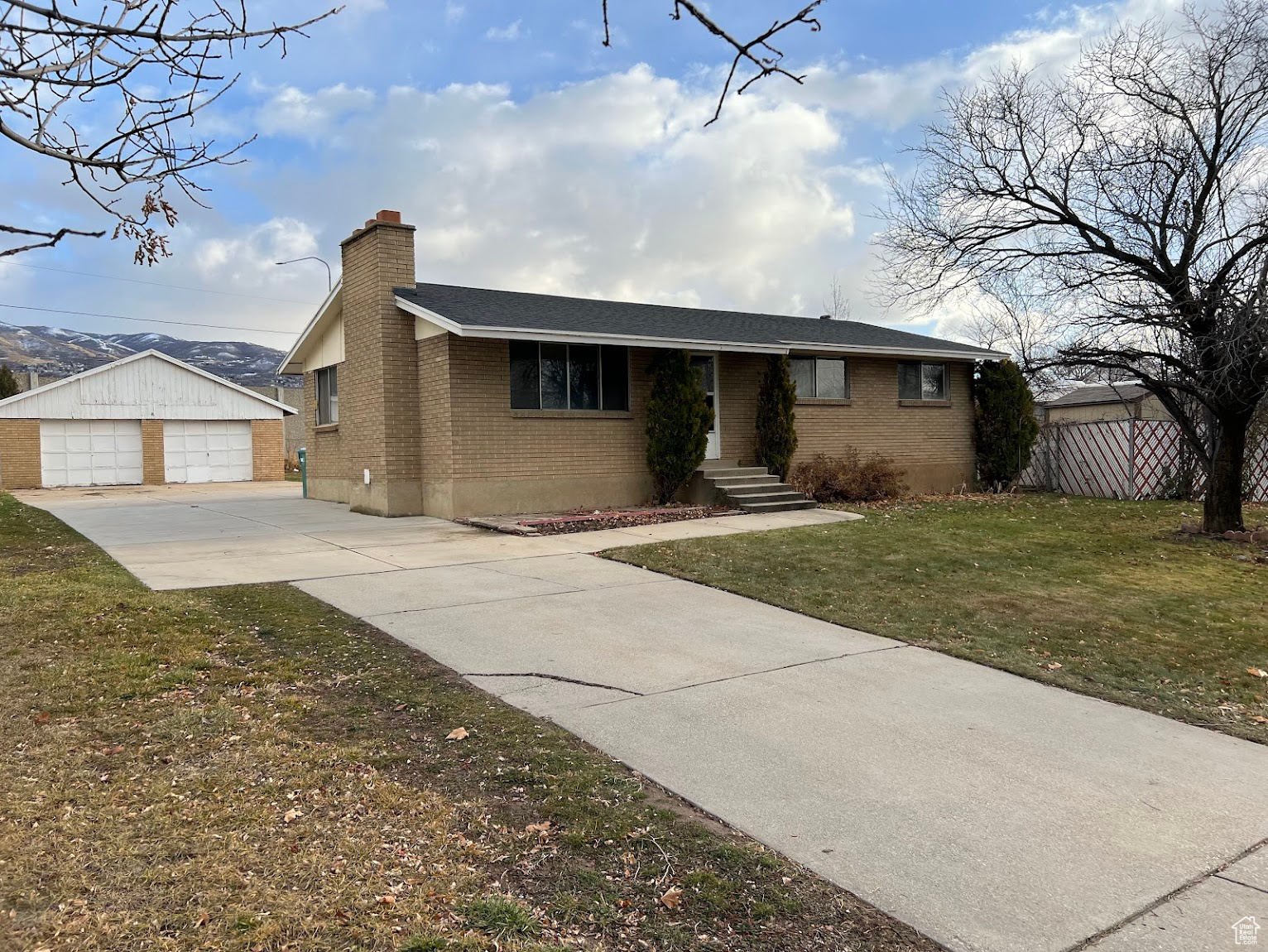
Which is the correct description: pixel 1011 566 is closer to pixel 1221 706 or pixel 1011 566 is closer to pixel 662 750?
pixel 1221 706

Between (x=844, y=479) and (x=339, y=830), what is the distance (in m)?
14.2

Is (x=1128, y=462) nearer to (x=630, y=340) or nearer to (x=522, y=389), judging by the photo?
(x=630, y=340)

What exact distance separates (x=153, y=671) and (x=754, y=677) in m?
3.78

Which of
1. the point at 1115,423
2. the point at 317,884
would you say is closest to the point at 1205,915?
the point at 317,884

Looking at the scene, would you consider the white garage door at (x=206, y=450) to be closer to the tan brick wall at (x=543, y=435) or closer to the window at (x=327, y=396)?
the window at (x=327, y=396)

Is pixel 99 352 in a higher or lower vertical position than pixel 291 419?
higher

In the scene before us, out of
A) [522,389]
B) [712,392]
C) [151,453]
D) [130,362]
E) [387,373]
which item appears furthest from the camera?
[151,453]

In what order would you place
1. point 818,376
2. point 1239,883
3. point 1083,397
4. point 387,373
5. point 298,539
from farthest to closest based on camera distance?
1. point 1083,397
2. point 818,376
3. point 387,373
4. point 298,539
5. point 1239,883

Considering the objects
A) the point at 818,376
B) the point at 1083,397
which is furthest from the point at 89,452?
the point at 1083,397

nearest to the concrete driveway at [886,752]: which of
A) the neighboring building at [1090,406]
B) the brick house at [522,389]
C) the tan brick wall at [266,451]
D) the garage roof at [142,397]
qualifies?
the brick house at [522,389]

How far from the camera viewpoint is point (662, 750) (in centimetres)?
451

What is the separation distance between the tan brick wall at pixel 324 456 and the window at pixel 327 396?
211mm

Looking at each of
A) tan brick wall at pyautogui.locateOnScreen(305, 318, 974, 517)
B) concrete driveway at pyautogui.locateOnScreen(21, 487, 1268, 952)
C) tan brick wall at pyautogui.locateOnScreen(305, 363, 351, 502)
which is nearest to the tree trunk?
tan brick wall at pyautogui.locateOnScreen(305, 318, 974, 517)

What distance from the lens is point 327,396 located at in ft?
62.1
